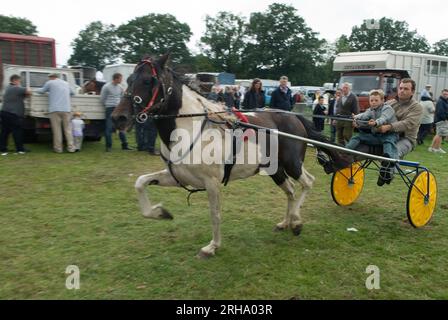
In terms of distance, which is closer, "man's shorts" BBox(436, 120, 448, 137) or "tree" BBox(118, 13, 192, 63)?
"man's shorts" BBox(436, 120, 448, 137)

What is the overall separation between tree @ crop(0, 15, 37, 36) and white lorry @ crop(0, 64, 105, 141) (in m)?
62.8

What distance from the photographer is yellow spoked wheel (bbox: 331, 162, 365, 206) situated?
659 centimetres

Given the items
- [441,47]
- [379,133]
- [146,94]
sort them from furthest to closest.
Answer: [441,47]
[379,133]
[146,94]

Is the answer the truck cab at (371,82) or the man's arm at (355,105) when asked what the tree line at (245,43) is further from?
the man's arm at (355,105)

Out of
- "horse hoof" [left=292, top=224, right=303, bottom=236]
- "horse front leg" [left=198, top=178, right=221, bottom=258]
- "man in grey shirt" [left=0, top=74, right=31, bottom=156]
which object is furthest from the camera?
"man in grey shirt" [left=0, top=74, right=31, bottom=156]

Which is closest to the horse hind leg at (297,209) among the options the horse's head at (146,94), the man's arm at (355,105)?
the horse's head at (146,94)

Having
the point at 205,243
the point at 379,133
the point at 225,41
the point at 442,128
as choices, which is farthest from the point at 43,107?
the point at 225,41

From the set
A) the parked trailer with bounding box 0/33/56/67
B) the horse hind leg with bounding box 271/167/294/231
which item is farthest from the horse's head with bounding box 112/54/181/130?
the parked trailer with bounding box 0/33/56/67

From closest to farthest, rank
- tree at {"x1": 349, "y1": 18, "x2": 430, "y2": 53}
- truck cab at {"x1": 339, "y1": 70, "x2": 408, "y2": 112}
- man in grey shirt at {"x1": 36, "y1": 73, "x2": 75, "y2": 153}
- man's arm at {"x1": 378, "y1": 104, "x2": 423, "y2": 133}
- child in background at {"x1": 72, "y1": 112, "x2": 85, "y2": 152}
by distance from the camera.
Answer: man's arm at {"x1": 378, "y1": 104, "x2": 423, "y2": 133} → man in grey shirt at {"x1": 36, "y1": 73, "x2": 75, "y2": 153} → child in background at {"x1": 72, "y1": 112, "x2": 85, "y2": 152} → truck cab at {"x1": 339, "y1": 70, "x2": 408, "y2": 112} → tree at {"x1": 349, "y1": 18, "x2": 430, "y2": 53}

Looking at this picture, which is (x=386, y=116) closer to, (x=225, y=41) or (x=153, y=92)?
(x=153, y=92)

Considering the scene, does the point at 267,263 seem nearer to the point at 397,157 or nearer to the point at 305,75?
Result: the point at 397,157

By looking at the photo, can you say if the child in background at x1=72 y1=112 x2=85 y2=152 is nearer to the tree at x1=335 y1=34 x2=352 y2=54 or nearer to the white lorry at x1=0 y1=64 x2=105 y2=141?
the white lorry at x1=0 y1=64 x2=105 y2=141

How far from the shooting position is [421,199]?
5.69 m

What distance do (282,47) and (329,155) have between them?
6126 centimetres
